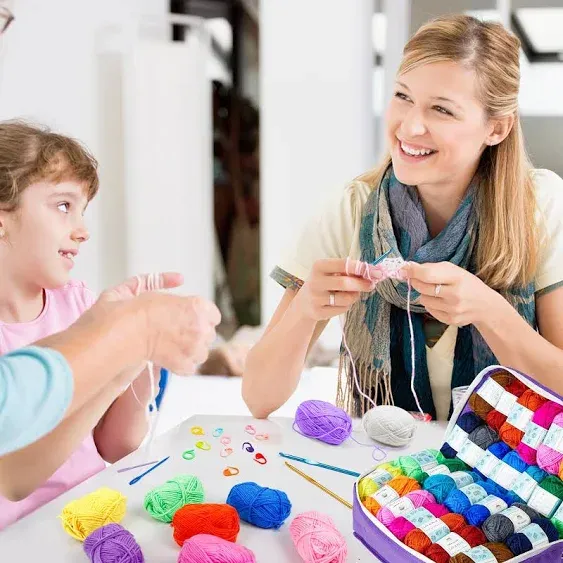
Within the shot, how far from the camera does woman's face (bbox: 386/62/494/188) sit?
1341mm

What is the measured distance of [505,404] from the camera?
93 cm

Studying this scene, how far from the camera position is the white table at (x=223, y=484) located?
35.0 inches

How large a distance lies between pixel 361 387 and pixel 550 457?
0.68 metres

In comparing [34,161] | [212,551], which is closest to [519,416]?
[212,551]

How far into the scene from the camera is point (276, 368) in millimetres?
1395

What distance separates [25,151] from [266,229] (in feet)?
7.68

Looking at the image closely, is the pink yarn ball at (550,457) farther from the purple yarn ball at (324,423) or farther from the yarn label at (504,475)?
the purple yarn ball at (324,423)

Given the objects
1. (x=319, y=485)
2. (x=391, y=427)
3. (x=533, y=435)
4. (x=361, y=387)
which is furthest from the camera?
(x=361, y=387)

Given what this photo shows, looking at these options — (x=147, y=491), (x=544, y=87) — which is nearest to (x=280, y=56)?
(x=544, y=87)

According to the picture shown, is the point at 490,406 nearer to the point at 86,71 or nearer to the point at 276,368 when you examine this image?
the point at 276,368

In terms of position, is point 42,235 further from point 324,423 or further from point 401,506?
point 401,506

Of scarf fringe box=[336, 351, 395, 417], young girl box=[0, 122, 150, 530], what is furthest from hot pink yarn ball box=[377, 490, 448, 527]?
scarf fringe box=[336, 351, 395, 417]

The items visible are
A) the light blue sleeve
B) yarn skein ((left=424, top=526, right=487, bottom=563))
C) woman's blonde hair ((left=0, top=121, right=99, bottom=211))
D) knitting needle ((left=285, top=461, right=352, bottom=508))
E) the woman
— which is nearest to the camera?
the light blue sleeve

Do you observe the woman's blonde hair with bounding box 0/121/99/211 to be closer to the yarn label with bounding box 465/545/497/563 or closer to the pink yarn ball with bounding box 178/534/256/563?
the pink yarn ball with bounding box 178/534/256/563
